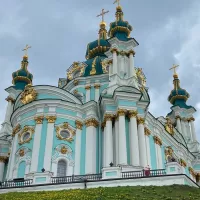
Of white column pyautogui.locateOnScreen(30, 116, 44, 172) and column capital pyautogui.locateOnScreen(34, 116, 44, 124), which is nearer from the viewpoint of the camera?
white column pyautogui.locateOnScreen(30, 116, 44, 172)

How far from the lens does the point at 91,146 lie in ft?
76.2

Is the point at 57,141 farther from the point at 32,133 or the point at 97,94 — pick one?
the point at 97,94

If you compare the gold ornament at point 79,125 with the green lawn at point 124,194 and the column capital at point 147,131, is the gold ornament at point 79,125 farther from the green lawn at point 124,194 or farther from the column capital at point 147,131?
the green lawn at point 124,194

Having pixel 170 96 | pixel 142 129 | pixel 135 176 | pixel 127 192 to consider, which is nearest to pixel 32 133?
pixel 142 129

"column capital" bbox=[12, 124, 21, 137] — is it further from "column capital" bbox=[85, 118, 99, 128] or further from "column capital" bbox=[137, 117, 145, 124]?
"column capital" bbox=[137, 117, 145, 124]

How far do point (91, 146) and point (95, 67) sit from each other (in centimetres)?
940

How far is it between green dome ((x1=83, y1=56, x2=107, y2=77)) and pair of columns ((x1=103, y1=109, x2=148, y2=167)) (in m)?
7.50

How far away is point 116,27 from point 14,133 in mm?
10958

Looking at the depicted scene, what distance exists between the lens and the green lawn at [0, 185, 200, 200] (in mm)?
14281

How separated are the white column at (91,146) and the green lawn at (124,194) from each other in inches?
264

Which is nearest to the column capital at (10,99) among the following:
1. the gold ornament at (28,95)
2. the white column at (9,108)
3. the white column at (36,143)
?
the white column at (9,108)

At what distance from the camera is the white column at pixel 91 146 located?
73.6ft

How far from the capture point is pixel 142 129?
23.4 metres

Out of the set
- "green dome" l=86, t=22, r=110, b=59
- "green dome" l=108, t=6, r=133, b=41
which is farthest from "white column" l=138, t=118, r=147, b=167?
"green dome" l=86, t=22, r=110, b=59
